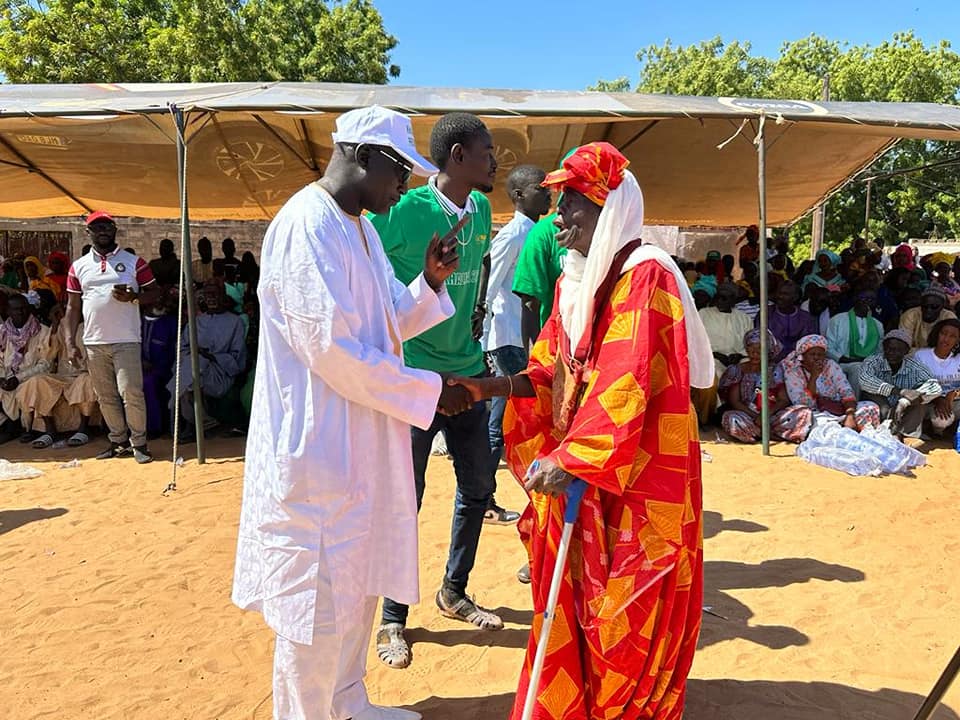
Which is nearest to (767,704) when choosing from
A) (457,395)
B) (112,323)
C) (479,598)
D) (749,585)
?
(749,585)

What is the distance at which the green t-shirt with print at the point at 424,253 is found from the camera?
300cm

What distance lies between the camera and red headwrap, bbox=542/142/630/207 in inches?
87.6

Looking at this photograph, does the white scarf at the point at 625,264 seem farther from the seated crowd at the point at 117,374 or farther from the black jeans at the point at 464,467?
the seated crowd at the point at 117,374

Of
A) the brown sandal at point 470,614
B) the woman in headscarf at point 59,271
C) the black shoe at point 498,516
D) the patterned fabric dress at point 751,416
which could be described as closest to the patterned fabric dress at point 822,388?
the patterned fabric dress at point 751,416

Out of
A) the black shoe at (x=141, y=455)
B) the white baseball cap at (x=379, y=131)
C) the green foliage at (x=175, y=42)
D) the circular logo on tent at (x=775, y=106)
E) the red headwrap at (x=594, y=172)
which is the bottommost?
the black shoe at (x=141, y=455)

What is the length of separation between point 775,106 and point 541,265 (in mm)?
4097

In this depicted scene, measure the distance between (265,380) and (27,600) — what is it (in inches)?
111

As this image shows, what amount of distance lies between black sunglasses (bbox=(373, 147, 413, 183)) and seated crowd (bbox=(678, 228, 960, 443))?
17.5 feet

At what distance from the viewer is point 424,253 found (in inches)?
120

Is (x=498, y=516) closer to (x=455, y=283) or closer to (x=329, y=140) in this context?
(x=455, y=283)

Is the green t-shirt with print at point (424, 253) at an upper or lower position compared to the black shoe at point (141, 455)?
upper

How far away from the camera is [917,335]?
7.81 meters

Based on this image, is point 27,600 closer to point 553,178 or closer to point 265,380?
point 265,380

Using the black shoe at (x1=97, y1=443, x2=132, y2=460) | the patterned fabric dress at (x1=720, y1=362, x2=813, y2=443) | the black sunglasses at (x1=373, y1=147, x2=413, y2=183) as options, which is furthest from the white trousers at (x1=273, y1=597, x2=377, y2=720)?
the patterned fabric dress at (x1=720, y1=362, x2=813, y2=443)
